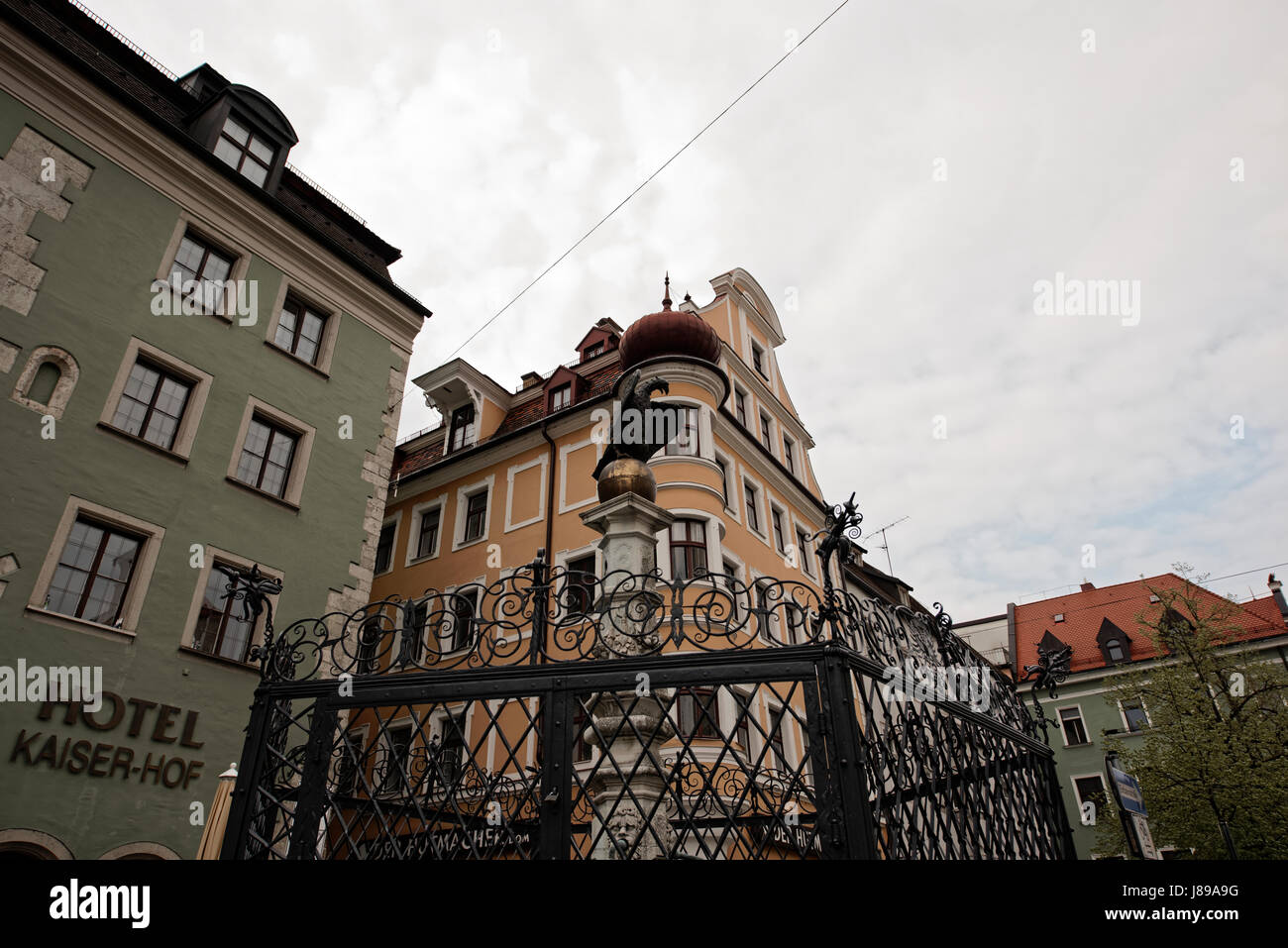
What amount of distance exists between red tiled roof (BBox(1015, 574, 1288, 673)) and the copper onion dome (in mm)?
26284

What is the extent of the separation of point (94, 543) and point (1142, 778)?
24.5 meters

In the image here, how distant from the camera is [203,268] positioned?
49.6 feet

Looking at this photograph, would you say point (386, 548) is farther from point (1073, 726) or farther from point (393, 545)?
point (1073, 726)

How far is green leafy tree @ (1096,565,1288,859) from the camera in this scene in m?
18.0

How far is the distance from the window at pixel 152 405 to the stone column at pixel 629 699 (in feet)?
35.5

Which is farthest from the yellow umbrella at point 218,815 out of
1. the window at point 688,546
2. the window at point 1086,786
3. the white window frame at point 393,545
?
the window at point 1086,786

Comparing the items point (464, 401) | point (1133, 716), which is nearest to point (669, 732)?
point (464, 401)

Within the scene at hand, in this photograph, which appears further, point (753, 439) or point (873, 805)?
point (753, 439)

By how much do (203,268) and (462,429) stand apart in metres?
11.4

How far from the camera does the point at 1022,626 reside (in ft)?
137

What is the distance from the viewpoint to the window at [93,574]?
11320 mm

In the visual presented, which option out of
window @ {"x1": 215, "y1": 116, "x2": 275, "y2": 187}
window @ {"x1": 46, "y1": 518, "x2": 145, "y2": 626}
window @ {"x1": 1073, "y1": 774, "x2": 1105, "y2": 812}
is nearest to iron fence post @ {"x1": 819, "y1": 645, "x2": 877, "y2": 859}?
window @ {"x1": 46, "y1": 518, "x2": 145, "y2": 626}
